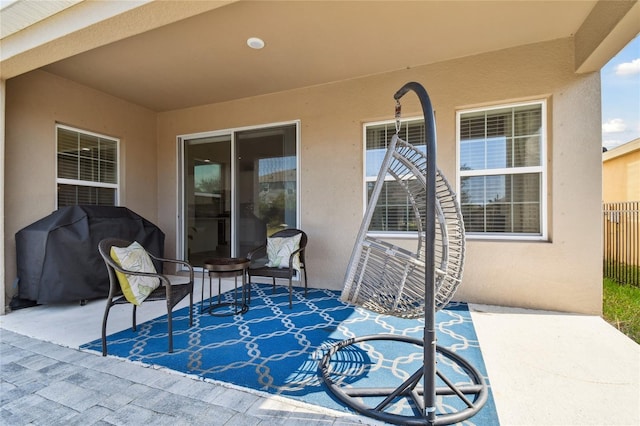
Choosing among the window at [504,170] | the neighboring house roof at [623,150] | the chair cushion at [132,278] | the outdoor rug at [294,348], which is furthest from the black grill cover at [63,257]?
the neighboring house roof at [623,150]

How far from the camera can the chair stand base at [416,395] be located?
158 centimetres

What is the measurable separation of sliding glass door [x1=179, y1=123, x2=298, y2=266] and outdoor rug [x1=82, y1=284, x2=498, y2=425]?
160 cm

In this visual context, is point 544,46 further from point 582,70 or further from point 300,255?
point 300,255

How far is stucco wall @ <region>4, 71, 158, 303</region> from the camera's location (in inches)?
143

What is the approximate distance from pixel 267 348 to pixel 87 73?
160 inches

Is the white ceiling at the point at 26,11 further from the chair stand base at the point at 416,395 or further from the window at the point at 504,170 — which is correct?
the window at the point at 504,170

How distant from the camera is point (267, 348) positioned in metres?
2.47

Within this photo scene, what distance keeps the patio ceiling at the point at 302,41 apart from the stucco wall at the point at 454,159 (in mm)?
210

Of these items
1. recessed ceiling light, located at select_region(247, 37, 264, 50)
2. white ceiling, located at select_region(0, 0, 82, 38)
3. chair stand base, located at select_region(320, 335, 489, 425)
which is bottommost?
chair stand base, located at select_region(320, 335, 489, 425)

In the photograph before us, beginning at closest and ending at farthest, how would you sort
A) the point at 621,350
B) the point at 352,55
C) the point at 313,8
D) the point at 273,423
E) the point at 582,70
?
the point at 273,423 < the point at 621,350 < the point at 313,8 < the point at 582,70 < the point at 352,55

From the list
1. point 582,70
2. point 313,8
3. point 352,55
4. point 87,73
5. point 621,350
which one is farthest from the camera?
point 87,73

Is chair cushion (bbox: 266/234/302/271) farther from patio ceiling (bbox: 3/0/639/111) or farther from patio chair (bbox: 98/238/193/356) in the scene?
patio ceiling (bbox: 3/0/639/111)

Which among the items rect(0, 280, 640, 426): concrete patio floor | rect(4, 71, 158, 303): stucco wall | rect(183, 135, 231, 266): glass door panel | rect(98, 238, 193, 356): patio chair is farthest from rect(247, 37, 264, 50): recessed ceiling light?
rect(0, 280, 640, 426): concrete patio floor

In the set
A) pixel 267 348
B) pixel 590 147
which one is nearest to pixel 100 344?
pixel 267 348
